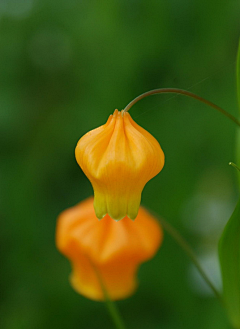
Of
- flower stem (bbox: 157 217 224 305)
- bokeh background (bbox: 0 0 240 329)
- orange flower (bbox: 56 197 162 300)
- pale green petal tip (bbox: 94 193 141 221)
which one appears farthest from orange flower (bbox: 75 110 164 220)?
bokeh background (bbox: 0 0 240 329)

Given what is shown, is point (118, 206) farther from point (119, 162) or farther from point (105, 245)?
point (105, 245)

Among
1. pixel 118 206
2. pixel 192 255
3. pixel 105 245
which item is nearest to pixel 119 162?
pixel 118 206

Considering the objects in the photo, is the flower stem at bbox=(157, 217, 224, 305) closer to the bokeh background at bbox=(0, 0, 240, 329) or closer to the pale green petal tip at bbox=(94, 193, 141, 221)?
the pale green petal tip at bbox=(94, 193, 141, 221)

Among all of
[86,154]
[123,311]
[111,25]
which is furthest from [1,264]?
[86,154]

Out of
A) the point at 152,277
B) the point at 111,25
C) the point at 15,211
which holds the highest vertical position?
the point at 111,25

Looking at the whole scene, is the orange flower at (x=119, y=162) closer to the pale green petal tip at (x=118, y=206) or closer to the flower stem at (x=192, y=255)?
the pale green petal tip at (x=118, y=206)

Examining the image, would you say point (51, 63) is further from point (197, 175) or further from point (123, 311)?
point (123, 311)
